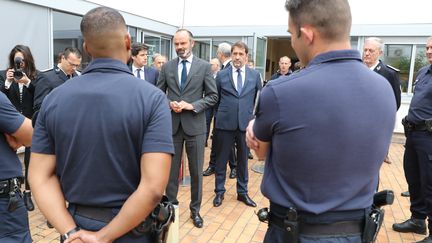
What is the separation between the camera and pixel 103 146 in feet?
4.77

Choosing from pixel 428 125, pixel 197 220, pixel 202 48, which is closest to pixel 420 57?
pixel 202 48

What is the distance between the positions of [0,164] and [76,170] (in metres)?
0.80

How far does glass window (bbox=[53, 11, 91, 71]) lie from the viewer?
261 inches

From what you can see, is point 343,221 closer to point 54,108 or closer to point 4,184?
point 54,108

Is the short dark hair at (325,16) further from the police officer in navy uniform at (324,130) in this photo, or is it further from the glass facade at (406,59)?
the glass facade at (406,59)

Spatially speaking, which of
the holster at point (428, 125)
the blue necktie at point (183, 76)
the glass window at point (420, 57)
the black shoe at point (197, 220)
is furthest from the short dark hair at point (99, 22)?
the glass window at point (420, 57)

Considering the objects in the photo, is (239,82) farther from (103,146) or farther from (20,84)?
(103,146)

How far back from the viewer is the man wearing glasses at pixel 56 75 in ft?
12.4

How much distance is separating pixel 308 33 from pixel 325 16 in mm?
91

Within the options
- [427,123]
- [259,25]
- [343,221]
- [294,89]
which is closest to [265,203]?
[427,123]

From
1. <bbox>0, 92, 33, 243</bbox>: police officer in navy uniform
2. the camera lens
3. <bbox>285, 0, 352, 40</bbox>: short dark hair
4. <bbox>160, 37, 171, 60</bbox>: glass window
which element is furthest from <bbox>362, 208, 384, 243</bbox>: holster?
<bbox>160, 37, 171, 60</bbox>: glass window

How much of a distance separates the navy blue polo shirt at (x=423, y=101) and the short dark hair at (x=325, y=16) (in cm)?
258

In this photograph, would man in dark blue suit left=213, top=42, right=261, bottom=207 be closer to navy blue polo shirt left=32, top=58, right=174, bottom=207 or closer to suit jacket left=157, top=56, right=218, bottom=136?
suit jacket left=157, top=56, right=218, bottom=136

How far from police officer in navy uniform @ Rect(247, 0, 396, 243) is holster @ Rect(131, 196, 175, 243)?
506mm
